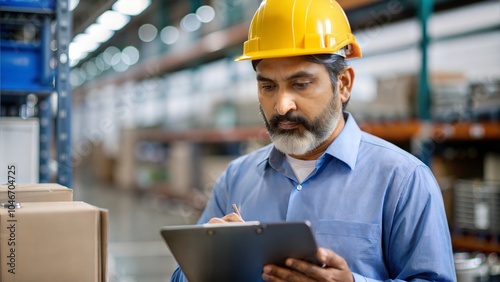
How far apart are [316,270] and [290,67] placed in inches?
Result: 28.3

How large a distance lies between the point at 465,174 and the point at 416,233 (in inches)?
133

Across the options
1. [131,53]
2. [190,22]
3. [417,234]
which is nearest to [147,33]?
[131,53]

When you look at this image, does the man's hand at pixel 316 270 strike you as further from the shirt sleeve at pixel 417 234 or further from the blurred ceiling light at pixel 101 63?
the blurred ceiling light at pixel 101 63

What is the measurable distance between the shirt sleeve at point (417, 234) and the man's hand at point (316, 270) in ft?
0.31

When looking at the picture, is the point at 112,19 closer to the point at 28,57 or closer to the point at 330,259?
the point at 28,57

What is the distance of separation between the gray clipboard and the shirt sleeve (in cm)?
26

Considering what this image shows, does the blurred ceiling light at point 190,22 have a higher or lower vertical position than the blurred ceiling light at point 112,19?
higher

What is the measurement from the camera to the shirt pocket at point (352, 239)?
172 cm

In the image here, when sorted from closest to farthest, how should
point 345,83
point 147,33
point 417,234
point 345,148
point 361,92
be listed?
1. point 417,234
2. point 345,148
3. point 345,83
4. point 361,92
5. point 147,33

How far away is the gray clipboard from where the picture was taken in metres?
1.40

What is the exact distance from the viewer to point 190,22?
1521 cm

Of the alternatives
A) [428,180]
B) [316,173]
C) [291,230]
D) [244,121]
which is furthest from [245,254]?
[244,121]

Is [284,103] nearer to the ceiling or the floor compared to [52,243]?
nearer to the ceiling

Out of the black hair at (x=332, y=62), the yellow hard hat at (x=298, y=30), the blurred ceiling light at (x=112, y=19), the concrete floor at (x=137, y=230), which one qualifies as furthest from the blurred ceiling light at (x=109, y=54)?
the black hair at (x=332, y=62)
